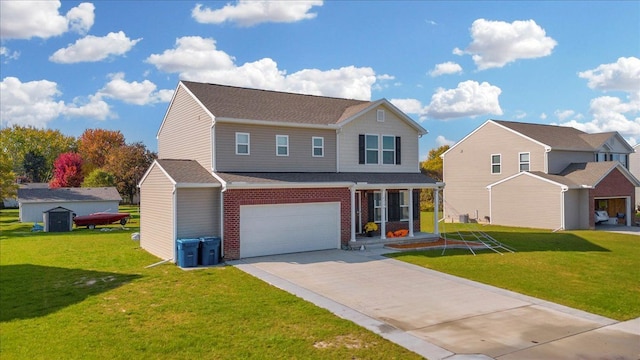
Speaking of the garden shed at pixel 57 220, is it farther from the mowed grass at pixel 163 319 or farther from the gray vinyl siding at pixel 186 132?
the mowed grass at pixel 163 319

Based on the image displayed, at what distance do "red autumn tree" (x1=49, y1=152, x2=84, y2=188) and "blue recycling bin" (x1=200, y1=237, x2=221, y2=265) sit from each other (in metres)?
47.7

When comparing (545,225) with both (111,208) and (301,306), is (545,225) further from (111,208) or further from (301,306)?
(111,208)

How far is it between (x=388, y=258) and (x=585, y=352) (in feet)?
31.3

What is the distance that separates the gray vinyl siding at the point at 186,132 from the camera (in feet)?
61.9

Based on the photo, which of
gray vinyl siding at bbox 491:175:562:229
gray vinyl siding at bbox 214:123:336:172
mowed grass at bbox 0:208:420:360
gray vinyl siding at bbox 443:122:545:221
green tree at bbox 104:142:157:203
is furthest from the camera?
green tree at bbox 104:142:157:203

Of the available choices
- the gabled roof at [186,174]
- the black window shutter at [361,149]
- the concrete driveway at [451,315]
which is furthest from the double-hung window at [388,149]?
the gabled roof at [186,174]

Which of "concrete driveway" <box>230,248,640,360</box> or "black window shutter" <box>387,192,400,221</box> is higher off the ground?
"black window shutter" <box>387,192,400,221</box>

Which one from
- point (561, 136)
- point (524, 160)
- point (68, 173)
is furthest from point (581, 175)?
point (68, 173)

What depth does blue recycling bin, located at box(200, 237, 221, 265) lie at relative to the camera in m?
15.9

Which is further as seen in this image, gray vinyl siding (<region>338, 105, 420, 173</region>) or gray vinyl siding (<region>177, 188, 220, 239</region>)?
gray vinyl siding (<region>338, 105, 420, 173</region>)

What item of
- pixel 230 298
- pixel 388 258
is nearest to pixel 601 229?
pixel 388 258

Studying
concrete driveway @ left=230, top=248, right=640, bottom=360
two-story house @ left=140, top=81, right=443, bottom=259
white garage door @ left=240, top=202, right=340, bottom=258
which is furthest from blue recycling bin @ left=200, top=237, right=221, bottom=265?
concrete driveway @ left=230, top=248, right=640, bottom=360

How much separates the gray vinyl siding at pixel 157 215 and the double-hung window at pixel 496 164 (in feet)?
83.1

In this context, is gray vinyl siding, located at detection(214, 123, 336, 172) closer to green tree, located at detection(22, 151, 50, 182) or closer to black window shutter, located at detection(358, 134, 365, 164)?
black window shutter, located at detection(358, 134, 365, 164)
